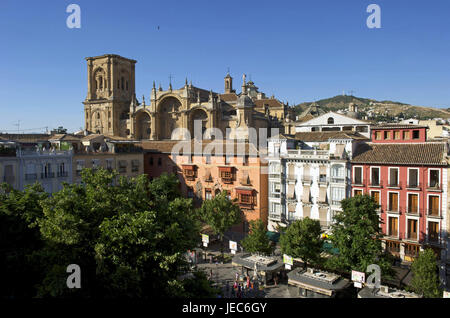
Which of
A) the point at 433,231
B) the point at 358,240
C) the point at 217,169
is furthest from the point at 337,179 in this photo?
the point at 217,169

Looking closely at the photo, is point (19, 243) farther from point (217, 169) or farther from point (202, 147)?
point (202, 147)

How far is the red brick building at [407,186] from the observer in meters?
30.5

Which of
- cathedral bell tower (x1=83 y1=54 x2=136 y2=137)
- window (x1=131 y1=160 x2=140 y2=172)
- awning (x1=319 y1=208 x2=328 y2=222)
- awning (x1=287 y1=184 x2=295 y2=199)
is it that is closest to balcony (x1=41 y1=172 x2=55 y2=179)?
window (x1=131 y1=160 x2=140 y2=172)

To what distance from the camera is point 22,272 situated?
51.3 feet

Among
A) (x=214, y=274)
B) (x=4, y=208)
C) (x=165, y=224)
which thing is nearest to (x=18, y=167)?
(x=4, y=208)

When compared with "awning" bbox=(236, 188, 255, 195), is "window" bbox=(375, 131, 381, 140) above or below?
above

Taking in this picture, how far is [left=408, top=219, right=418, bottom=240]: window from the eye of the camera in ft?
104

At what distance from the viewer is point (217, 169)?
143 feet

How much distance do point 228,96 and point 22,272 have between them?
224ft

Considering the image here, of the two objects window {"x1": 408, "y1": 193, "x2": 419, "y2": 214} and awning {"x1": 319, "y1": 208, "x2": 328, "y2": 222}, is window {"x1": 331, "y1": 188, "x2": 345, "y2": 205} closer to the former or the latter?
awning {"x1": 319, "y1": 208, "x2": 328, "y2": 222}

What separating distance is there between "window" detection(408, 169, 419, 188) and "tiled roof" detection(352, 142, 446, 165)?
838 mm
